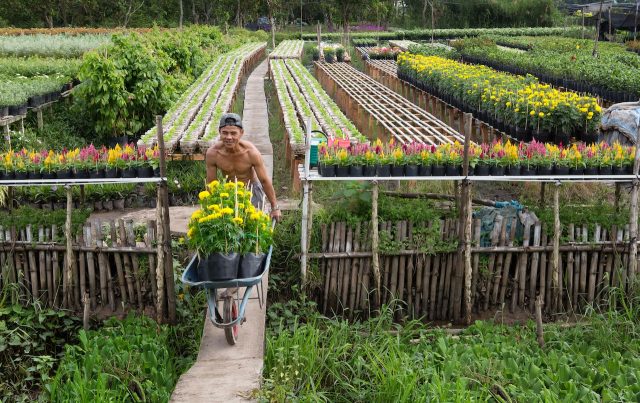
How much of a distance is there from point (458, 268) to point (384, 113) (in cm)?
755

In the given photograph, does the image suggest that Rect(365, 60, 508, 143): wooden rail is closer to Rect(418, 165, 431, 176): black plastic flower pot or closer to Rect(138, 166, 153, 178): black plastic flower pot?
Rect(418, 165, 431, 176): black plastic flower pot

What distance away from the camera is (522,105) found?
10.6 metres

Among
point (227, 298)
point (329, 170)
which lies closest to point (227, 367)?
point (227, 298)

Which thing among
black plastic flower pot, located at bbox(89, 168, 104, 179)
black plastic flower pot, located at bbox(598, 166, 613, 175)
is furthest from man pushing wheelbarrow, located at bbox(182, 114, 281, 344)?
black plastic flower pot, located at bbox(598, 166, 613, 175)

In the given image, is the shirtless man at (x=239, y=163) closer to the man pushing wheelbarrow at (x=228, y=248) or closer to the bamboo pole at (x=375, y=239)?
the man pushing wheelbarrow at (x=228, y=248)

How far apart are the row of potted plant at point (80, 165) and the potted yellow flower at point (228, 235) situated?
2003 mm

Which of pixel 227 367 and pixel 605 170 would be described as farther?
pixel 605 170

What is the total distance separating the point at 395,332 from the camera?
6.52 meters

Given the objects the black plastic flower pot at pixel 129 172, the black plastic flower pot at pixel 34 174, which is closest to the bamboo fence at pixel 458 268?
the black plastic flower pot at pixel 129 172

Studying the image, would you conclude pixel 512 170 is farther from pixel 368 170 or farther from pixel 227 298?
pixel 227 298

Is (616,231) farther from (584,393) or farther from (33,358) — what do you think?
(33,358)

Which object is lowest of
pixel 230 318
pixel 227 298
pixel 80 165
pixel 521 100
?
pixel 230 318

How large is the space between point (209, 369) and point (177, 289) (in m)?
2.03

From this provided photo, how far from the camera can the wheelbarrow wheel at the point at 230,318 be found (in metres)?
5.42
